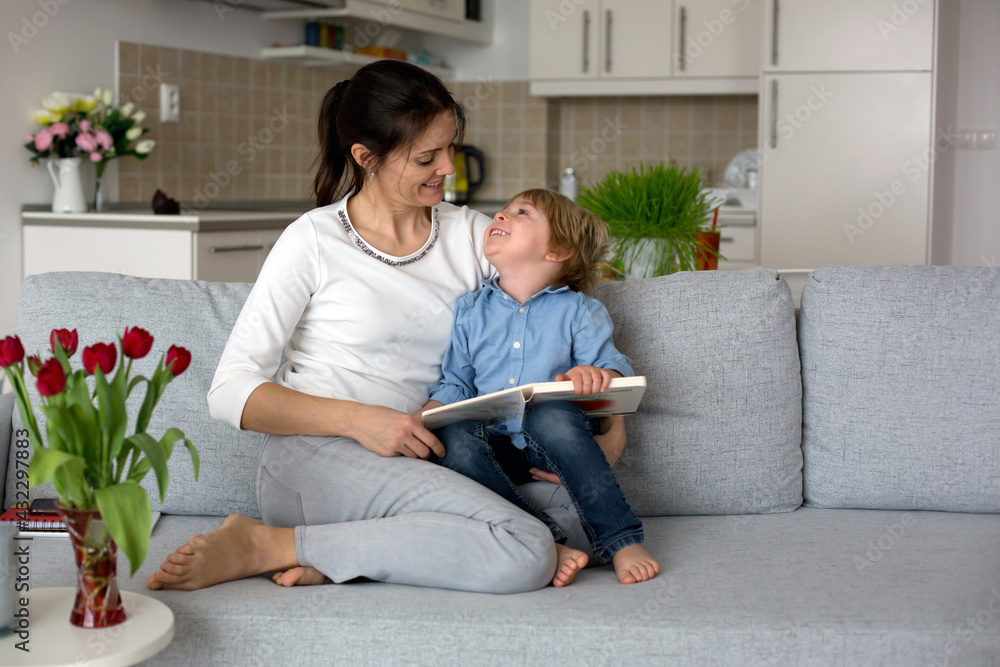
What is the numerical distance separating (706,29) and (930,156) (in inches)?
45.7

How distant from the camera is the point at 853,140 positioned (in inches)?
164

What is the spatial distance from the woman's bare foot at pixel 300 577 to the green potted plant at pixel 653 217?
1106 mm

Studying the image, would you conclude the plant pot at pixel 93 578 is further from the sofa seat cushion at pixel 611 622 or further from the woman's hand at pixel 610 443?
the woman's hand at pixel 610 443

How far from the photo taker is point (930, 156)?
4.11m

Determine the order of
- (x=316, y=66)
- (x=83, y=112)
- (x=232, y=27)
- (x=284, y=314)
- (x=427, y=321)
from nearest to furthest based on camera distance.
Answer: (x=284, y=314) < (x=427, y=321) < (x=83, y=112) < (x=232, y=27) < (x=316, y=66)

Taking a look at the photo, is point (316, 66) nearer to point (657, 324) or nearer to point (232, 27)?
point (232, 27)

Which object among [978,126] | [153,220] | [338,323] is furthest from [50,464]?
[978,126]

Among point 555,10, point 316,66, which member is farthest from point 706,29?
point 316,66

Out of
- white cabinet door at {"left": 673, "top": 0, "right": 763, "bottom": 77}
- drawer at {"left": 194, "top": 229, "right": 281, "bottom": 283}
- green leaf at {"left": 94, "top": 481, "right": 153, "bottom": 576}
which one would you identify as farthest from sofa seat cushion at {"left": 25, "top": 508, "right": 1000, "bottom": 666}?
white cabinet door at {"left": 673, "top": 0, "right": 763, "bottom": 77}

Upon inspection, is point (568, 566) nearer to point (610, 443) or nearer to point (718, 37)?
point (610, 443)

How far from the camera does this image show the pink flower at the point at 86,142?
124 inches

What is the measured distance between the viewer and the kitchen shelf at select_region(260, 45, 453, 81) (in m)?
4.11

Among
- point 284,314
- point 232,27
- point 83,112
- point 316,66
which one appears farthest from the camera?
point 316,66

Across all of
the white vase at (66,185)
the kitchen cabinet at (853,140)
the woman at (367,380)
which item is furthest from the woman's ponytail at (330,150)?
the kitchen cabinet at (853,140)
